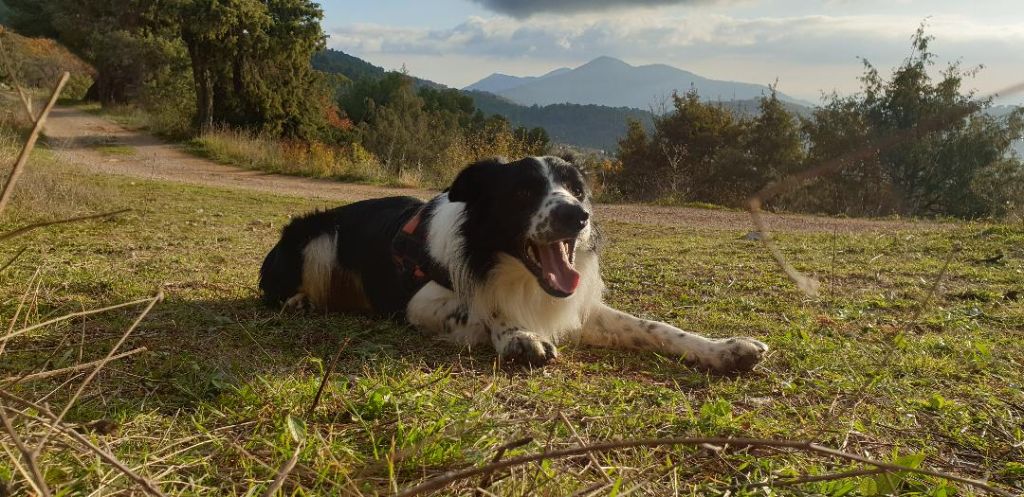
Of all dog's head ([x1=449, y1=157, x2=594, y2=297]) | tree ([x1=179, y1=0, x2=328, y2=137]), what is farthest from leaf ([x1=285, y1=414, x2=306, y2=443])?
tree ([x1=179, y1=0, x2=328, y2=137])

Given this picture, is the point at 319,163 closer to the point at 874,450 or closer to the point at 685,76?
the point at 685,76

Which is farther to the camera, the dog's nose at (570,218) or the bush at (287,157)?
the bush at (287,157)

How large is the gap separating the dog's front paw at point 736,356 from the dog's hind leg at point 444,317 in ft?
3.99

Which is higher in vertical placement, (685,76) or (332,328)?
(685,76)

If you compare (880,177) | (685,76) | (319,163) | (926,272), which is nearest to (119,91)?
(319,163)

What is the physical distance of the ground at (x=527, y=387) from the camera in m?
1.79

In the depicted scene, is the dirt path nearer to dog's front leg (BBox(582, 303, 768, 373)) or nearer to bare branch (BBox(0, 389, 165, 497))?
dog's front leg (BBox(582, 303, 768, 373))

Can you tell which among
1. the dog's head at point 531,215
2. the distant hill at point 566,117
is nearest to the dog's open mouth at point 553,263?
the dog's head at point 531,215

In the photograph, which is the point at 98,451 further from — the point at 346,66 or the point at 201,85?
the point at 346,66

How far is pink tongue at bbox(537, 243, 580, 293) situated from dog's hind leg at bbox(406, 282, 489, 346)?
479 mm

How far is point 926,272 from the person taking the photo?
19.5 ft

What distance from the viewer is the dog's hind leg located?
3.64 m

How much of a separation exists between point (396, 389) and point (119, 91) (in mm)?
42435

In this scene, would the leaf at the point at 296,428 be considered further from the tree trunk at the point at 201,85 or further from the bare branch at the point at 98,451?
the tree trunk at the point at 201,85
